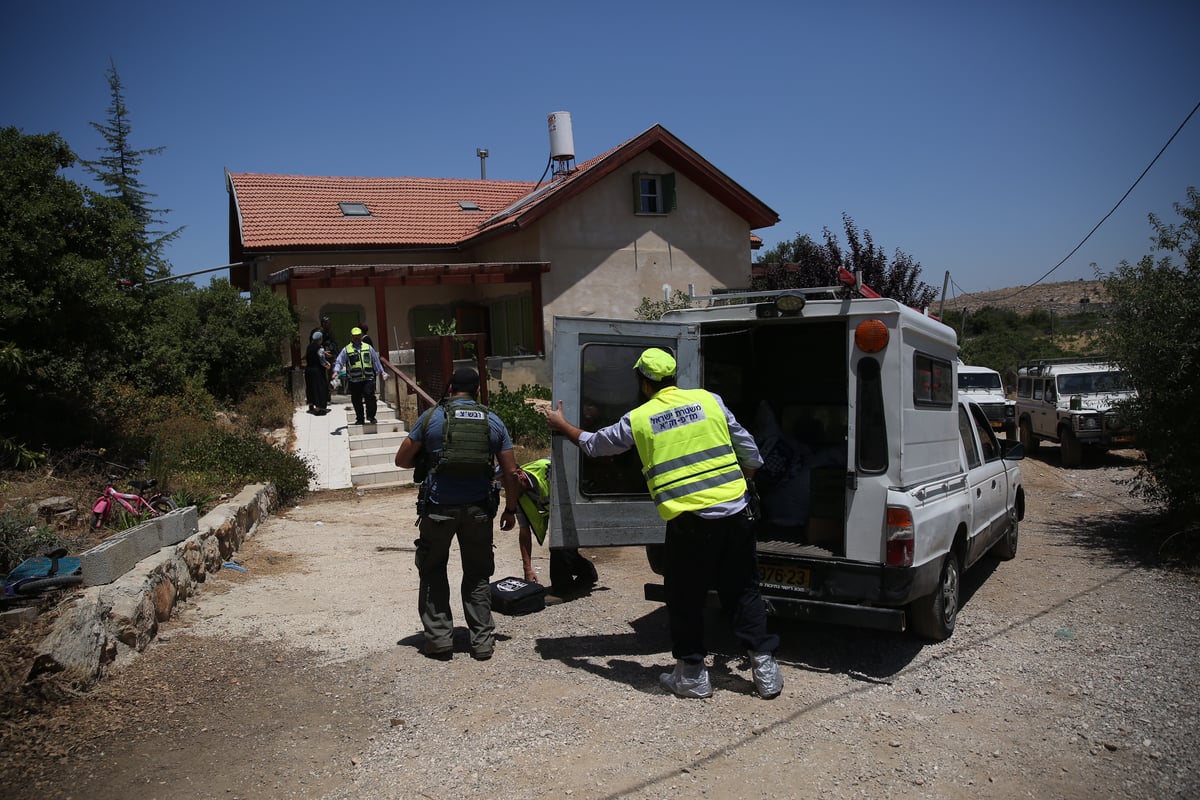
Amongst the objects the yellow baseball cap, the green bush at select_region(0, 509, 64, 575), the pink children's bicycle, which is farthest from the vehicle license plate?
the pink children's bicycle

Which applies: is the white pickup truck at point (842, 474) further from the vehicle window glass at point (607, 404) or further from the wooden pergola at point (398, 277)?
the wooden pergola at point (398, 277)

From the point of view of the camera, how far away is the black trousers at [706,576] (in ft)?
15.4

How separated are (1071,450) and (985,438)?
33.8 feet

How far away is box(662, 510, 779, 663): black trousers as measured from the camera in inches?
184

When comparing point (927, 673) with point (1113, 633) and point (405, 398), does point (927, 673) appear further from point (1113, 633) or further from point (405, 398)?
point (405, 398)

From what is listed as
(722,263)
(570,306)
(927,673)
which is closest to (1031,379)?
(722,263)

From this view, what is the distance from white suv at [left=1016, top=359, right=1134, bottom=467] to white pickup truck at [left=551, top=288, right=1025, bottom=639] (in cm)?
985

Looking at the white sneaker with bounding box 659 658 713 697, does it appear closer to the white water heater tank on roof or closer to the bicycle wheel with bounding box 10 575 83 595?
the bicycle wheel with bounding box 10 575 83 595

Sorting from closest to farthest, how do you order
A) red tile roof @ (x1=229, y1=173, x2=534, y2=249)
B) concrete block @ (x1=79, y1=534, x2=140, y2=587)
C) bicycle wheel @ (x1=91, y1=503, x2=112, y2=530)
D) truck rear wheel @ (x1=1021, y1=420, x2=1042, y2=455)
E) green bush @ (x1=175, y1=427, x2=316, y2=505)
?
concrete block @ (x1=79, y1=534, x2=140, y2=587) → bicycle wheel @ (x1=91, y1=503, x2=112, y2=530) → green bush @ (x1=175, y1=427, x2=316, y2=505) → truck rear wheel @ (x1=1021, y1=420, x2=1042, y2=455) → red tile roof @ (x1=229, y1=173, x2=534, y2=249)

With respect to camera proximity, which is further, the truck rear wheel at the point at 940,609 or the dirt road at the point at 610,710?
the truck rear wheel at the point at 940,609

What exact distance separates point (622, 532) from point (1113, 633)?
3567mm

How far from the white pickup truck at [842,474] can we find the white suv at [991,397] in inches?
530

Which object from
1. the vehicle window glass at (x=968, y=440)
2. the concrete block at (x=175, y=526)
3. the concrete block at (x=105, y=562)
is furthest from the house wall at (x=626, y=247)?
the concrete block at (x=105, y=562)

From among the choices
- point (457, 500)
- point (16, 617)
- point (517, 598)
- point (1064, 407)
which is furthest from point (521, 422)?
point (1064, 407)
